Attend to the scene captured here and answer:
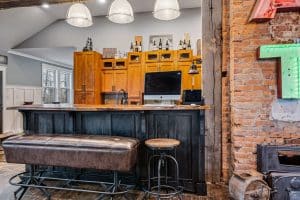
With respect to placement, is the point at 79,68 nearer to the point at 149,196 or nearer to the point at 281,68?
the point at 149,196

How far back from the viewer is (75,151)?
106 inches

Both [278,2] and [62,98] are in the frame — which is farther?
[62,98]

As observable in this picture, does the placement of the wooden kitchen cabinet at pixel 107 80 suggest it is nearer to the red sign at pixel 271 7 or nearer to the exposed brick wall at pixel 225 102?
the exposed brick wall at pixel 225 102

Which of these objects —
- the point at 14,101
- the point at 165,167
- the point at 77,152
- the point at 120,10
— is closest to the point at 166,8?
the point at 120,10

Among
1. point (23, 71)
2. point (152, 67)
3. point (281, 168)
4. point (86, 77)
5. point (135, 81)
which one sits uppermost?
point (23, 71)

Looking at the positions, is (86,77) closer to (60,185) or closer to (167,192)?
(60,185)

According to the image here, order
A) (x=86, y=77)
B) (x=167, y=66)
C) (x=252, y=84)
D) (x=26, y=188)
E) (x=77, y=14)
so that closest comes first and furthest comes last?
(x=252, y=84) → (x=26, y=188) → (x=77, y=14) → (x=167, y=66) → (x=86, y=77)

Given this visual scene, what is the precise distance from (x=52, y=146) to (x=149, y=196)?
1321mm

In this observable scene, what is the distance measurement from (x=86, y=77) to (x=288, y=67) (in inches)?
200

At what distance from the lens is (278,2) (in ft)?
8.91

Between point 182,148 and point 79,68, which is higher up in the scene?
point 79,68

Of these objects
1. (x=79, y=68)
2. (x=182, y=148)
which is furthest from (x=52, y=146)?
(x=79, y=68)

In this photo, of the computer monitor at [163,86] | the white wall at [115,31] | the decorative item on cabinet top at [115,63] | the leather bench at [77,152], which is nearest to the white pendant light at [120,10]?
the computer monitor at [163,86]

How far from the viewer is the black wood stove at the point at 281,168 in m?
2.48
